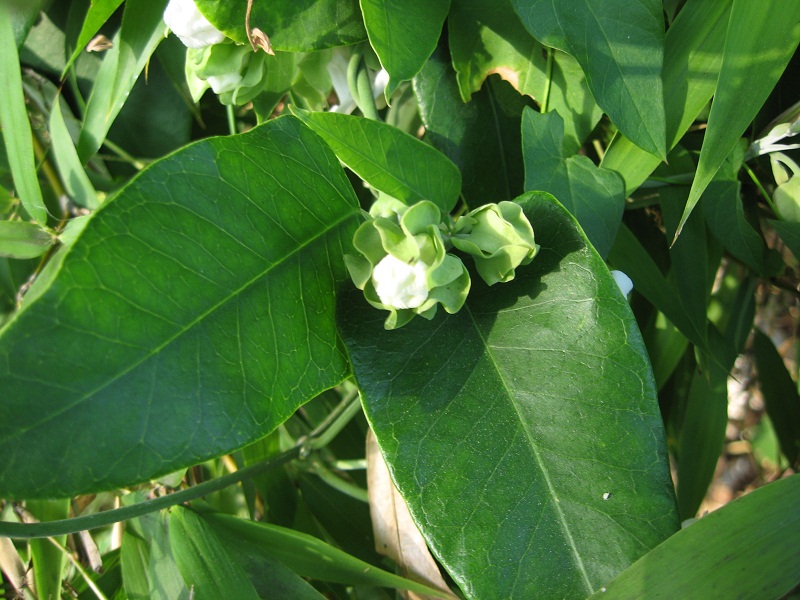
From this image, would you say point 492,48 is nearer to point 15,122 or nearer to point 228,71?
point 228,71

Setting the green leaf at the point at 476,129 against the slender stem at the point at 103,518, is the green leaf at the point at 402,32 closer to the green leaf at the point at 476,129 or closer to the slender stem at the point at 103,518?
the green leaf at the point at 476,129

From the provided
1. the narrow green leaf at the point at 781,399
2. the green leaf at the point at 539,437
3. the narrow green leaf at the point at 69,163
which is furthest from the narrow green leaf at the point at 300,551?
the narrow green leaf at the point at 781,399

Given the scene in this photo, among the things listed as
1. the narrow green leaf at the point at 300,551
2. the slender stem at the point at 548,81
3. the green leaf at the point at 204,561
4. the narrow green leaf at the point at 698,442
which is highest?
the slender stem at the point at 548,81

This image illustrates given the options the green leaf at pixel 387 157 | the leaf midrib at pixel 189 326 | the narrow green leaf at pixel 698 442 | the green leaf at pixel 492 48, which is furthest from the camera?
the narrow green leaf at pixel 698 442

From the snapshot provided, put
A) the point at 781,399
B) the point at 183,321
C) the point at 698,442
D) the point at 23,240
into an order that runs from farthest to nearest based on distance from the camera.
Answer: the point at 781,399, the point at 698,442, the point at 23,240, the point at 183,321

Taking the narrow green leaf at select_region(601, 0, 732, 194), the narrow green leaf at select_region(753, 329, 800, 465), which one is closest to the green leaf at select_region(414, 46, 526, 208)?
the narrow green leaf at select_region(601, 0, 732, 194)

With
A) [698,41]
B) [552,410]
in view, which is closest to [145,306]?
[552,410]

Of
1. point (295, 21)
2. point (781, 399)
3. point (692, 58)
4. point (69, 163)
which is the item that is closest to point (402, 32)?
point (295, 21)
